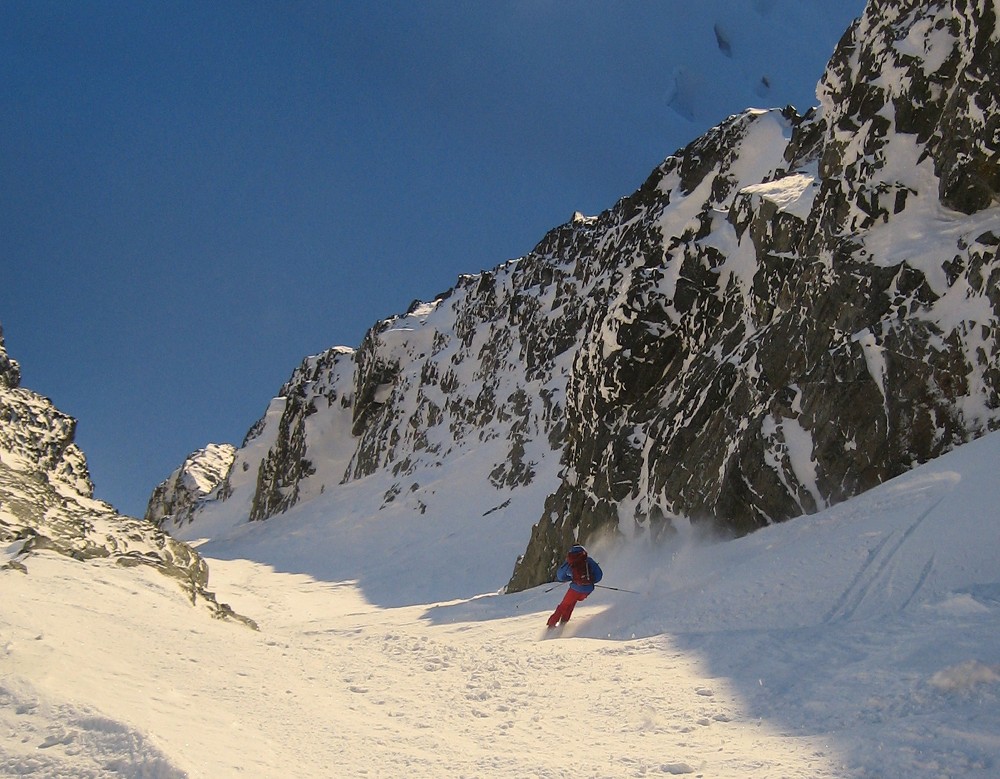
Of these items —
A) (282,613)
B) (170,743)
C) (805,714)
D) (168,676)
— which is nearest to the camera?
(170,743)

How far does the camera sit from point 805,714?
5176 millimetres

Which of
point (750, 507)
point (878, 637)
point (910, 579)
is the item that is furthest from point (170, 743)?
point (750, 507)

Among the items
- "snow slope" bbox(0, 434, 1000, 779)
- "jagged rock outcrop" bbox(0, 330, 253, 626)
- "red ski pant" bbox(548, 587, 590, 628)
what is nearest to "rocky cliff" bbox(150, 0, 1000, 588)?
"snow slope" bbox(0, 434, 1000, 779)

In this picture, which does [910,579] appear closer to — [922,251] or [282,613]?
[922,251]

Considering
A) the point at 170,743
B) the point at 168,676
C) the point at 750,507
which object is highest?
the point at 750,507

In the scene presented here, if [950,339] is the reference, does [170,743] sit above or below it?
below

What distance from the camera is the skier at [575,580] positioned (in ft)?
35.1

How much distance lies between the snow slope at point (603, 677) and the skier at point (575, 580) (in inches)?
14.6

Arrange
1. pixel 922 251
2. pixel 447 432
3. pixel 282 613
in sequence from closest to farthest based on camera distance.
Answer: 1. pixel 922 251
2. pixel 282 613
3. pixel 447 432

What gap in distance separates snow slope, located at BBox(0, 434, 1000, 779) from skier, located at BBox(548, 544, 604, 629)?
1.22ft

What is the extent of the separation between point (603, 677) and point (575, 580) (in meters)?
4.00

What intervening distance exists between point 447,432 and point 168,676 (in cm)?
4082

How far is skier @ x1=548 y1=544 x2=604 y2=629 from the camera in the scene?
1070 centimetres

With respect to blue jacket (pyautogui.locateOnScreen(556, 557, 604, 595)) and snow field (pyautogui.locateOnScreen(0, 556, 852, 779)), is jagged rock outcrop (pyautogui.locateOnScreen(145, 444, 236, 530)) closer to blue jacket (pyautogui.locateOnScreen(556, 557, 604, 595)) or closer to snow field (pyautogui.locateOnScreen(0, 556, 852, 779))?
blue jacket (pyautogui.locateOnScreen(556, 557, 604, 595))
